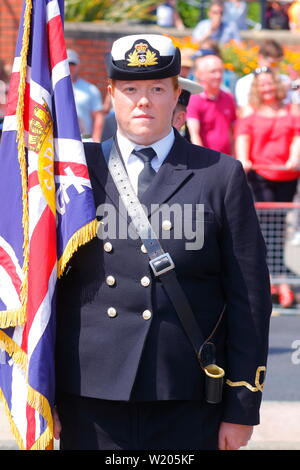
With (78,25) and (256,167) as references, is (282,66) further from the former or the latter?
(256,167)

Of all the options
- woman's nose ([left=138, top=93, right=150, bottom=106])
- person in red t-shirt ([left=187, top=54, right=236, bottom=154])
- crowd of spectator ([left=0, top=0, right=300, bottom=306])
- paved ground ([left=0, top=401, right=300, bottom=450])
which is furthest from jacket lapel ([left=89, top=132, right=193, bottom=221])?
person in red t-shirt ([left=187, top=54, right=236, bottom=154])

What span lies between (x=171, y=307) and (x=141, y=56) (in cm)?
90

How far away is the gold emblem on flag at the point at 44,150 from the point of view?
3729mm

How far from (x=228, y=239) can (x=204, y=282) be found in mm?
175

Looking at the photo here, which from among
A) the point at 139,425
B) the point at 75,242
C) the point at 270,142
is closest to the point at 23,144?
the point at 75,242

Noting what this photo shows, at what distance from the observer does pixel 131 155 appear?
3.75m

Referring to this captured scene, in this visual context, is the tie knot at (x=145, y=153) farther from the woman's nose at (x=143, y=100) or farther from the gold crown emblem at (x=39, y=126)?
the gold crown emblem at (x=39, y=126)

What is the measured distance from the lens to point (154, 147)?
12.3 ft

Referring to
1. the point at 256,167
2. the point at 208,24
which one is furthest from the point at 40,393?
the point at 208,24

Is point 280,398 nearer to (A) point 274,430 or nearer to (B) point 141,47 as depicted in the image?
(A) point 274,430

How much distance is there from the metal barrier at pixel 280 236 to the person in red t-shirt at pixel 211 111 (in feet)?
2.43

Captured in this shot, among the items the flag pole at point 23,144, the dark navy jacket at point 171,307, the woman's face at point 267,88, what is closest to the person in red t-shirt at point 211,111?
the woman's face at point 267,88

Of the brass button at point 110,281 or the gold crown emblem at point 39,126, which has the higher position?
the gold crown emblem at point 39,126

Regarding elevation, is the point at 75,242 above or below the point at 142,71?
below
